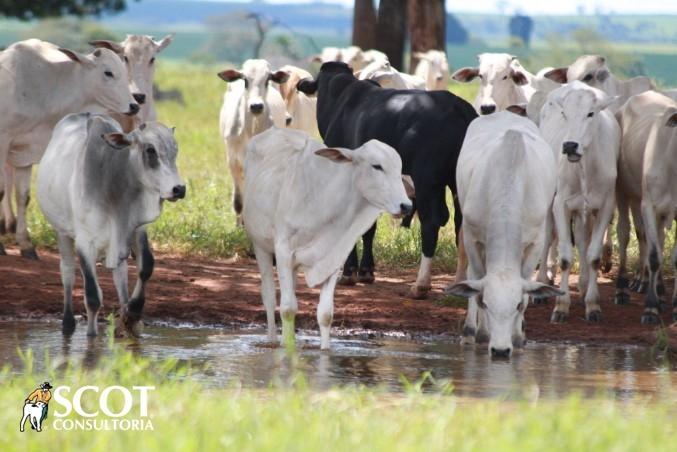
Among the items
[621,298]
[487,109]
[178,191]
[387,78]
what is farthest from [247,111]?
[178,191]

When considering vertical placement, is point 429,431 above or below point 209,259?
above

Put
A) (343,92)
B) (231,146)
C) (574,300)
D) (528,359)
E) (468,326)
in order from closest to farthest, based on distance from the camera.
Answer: (528,359) < (468,326) < (574,300) < (343,92) < (231,146)

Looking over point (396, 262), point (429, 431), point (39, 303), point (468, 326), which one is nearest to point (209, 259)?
point (396, 262)

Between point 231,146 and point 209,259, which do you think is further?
point 231,146

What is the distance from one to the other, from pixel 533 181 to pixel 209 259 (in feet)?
13.7

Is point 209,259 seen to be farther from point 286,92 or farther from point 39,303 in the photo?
point 286,92

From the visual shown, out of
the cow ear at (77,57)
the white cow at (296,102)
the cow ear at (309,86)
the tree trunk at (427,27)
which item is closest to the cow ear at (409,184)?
the cow ear at (309,86)

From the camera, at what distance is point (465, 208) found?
29.8 feet

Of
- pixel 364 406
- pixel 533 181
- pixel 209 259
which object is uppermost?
pixel 533 181

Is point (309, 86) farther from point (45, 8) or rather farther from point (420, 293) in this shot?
point (45, 8)

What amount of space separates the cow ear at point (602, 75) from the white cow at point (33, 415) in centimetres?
704

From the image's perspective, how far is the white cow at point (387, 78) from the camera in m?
14.1

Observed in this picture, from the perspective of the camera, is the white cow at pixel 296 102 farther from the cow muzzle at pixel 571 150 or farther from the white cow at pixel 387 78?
the cow muzzle at pixel 571 150

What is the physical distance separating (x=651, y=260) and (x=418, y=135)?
1.84 meters
